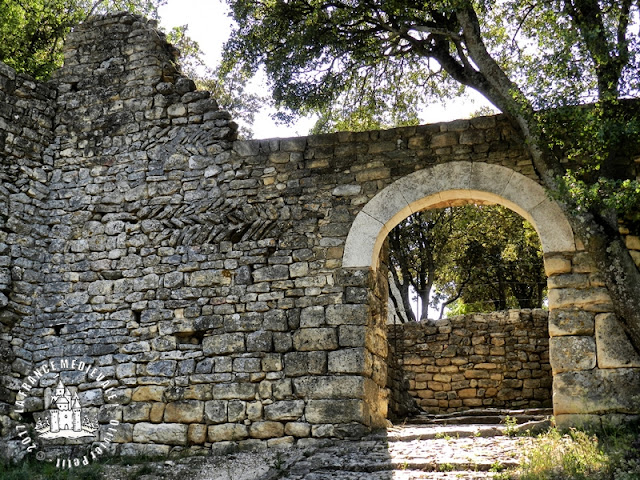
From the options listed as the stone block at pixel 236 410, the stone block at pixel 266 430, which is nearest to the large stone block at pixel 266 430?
the stone block at pixel 266 430

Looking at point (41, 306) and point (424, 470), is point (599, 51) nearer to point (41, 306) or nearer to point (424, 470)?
point (424, 470)

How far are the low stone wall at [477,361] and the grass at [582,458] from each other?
3.81m

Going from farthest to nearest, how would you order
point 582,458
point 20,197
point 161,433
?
point 20,197 → point 161,433 → point 582,458

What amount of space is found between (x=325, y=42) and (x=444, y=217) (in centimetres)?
708

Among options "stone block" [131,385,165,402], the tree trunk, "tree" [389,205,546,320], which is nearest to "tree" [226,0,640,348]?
the tree trunk

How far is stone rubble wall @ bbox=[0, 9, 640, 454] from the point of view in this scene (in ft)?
23.9

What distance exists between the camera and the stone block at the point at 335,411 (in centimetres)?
701

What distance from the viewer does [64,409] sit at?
7.89 m

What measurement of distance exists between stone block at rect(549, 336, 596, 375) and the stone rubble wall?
17 millimetres

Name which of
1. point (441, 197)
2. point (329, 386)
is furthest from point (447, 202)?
point (329, 386)

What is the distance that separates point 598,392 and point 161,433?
13.8 feet

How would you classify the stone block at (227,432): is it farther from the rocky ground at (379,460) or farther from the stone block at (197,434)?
the rocky ground at (379,460)

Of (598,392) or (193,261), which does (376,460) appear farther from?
(193,261)

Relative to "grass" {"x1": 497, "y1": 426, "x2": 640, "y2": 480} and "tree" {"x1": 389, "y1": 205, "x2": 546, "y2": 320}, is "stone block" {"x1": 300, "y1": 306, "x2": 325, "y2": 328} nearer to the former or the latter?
"grass" {"x1": 497, "y1": 426, "x2": 640, "y2": 480}
